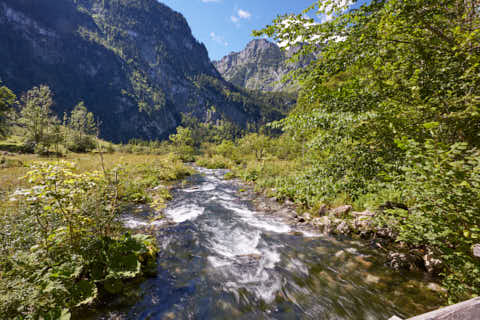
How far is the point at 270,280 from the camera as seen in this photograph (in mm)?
4879

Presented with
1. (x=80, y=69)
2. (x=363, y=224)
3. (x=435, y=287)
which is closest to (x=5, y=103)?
(x=363, y=224)

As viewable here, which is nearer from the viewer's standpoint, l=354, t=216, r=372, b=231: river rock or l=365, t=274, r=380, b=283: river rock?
l=365, t=274, r=380, b=283: river rock

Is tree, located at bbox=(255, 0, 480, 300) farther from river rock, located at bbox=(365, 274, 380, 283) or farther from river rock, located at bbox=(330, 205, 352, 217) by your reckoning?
river rock, located at bbox=(365, 274, 380, 283)

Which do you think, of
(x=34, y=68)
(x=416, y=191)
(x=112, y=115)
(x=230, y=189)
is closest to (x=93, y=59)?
(x=34, y=68)

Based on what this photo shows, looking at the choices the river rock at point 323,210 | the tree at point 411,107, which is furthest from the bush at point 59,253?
the river rock at point 323,210

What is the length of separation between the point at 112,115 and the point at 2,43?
72391 millimetres

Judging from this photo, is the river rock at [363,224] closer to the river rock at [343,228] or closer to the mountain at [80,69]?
the river rock at [343,228]

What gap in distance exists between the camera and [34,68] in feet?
436

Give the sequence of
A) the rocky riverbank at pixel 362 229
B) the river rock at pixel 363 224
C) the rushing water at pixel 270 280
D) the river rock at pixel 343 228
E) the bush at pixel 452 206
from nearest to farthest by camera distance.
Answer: the bush at pixel 452 206, the rushing water at pixel 270 280, the rocky riverbank at pixel 362 229, the river rock at pixel 363 224, the river rock at pixel 343 228

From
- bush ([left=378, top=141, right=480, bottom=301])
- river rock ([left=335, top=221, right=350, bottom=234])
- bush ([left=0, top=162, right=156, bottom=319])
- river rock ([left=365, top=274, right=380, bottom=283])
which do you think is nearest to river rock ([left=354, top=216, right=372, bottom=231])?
river rock ([left=335, top=221, right=350, bottom=234])

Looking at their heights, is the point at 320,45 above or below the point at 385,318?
above

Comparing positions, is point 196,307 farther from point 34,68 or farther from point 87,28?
point 87,28

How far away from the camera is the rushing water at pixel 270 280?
3908 mm

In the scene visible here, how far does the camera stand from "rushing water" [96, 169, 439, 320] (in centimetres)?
391
